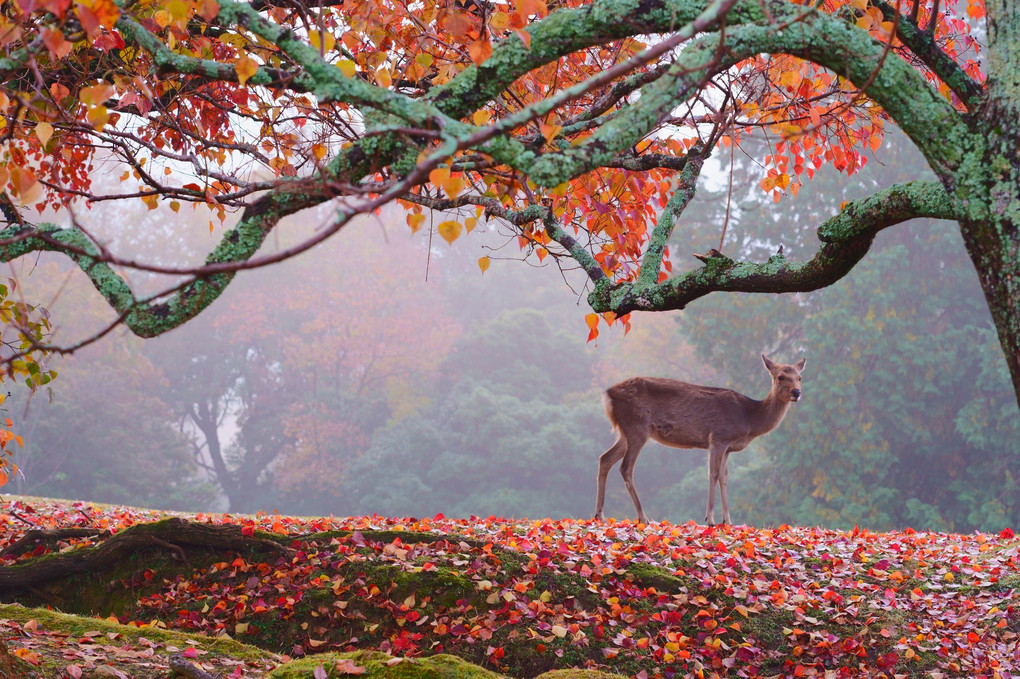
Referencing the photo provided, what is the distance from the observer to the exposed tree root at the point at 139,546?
7.12 m

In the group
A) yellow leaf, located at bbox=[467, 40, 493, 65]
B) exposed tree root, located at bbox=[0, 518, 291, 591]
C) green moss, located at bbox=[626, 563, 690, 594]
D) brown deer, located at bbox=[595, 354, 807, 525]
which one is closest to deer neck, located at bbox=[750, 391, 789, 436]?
brown deer, located at bbox=[595, 354, 807, 525]

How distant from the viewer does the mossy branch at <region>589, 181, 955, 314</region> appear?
3.55m

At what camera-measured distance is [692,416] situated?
11.5 metres

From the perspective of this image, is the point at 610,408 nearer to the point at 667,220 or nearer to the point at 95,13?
the point at 667,220

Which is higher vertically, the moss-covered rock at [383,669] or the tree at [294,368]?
the tree at [294,368]

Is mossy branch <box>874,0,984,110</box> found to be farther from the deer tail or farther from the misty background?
the misty background

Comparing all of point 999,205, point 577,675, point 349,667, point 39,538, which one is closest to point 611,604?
point 577,675

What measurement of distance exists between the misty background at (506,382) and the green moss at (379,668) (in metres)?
12.7

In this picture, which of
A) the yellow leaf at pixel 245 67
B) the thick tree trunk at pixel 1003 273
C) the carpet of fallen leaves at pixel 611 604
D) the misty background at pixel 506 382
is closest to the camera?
the thick tree trunk at pixel 1003 273

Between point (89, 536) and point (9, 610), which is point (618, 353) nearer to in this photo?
point (89, 536)

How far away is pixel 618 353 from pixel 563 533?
25.7m

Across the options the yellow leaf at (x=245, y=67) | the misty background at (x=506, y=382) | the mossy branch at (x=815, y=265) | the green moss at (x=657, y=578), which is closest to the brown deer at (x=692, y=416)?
the green moss at (x=657, y=578)

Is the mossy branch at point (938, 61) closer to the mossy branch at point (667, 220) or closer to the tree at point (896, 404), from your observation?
the mossy branch at point (667, 220)

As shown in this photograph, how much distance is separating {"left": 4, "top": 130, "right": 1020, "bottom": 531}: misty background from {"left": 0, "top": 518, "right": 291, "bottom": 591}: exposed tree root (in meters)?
8.62
